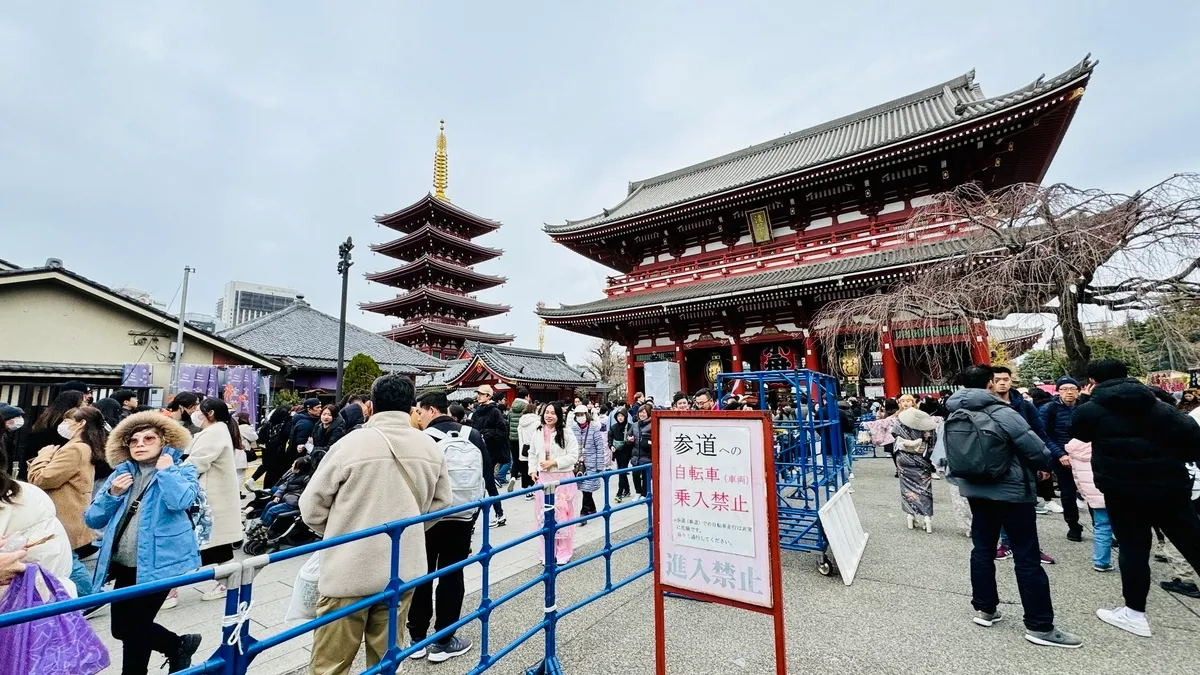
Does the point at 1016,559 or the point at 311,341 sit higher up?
the point at 311,341

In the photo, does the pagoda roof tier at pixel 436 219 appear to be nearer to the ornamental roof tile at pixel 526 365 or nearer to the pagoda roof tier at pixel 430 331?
the pagoda roof tier at pixel 430 331

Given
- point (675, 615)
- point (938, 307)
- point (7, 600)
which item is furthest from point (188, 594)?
point (938, 307)

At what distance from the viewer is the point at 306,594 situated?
97.8 inches

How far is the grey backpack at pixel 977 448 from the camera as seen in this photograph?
327 centimetres

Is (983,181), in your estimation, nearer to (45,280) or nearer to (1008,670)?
(1008,670)

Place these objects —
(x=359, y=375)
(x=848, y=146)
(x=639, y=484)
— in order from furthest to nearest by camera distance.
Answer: (x=359, y=375) → (x=848, y=146) → (x=639, y=484)

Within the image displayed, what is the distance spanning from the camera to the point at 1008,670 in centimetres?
290

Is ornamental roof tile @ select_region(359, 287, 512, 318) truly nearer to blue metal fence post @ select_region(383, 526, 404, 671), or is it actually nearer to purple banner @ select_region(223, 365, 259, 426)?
purple banner @ select_region(223, 365, 259, 426)

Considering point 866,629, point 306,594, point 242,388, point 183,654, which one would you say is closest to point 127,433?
point 183,654

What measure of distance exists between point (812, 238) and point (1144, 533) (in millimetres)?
12049

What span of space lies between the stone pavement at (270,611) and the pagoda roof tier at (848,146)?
37.2ft

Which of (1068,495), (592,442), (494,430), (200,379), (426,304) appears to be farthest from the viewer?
(426,304)

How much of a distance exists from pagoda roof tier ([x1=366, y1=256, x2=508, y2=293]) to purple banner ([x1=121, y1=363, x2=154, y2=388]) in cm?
2125

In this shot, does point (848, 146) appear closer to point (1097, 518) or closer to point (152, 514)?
point (1097, 518)
